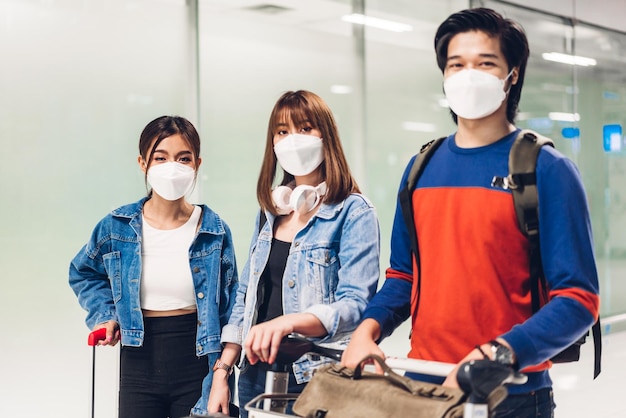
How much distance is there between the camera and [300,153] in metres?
2.43

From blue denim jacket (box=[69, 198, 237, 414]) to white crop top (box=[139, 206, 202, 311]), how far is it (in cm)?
3

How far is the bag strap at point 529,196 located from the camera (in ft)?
5.70

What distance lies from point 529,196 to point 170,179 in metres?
1.42

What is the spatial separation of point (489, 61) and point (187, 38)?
12.2 ft

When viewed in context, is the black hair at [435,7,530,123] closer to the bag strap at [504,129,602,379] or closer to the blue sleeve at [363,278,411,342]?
the bag strap at [504,129,602,379]

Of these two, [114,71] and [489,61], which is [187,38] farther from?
[489,61]

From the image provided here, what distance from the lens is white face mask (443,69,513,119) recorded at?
1.85 m

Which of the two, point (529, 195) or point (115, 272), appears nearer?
point (529, 195)

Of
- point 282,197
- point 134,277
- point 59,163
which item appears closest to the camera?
point 282,197

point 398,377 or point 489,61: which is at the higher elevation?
point 489,61

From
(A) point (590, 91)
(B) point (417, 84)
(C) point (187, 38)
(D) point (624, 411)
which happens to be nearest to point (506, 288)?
(C) point (187, 38)

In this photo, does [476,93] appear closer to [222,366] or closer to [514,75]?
[514,75]

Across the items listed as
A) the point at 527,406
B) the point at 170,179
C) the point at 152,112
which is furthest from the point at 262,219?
the point at 152,112

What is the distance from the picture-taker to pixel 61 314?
470cm
